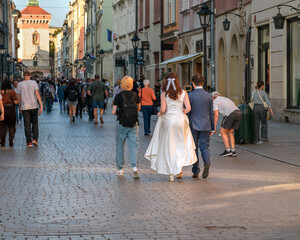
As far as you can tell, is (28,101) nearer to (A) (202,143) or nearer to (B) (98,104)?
(A) (202,143)

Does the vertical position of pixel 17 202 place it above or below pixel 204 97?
below

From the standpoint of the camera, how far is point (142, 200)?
8867 millimetres

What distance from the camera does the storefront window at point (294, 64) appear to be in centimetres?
2291

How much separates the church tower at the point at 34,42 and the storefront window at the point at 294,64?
503 ft

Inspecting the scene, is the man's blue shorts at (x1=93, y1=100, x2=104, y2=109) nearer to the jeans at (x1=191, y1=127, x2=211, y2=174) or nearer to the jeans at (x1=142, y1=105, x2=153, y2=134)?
the jeans at (x1=142, y1=105, x2=153, y2=134)

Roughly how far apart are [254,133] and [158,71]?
29.3 m

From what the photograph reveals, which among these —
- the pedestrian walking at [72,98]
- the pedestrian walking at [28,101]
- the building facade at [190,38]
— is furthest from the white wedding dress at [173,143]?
the building facade at [190,38]

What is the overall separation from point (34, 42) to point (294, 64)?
516ft

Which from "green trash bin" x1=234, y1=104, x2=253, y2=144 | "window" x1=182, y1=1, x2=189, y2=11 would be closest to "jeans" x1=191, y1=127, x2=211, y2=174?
"green trash bin" x1=234, y1=104, x2=253, y2=144

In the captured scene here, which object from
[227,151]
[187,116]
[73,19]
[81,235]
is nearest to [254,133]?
[227,151]

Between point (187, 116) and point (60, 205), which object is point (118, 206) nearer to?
point (60, 205)

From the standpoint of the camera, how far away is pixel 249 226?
7172mm

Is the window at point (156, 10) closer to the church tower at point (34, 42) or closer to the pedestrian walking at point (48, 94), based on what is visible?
the pedestrian walking at point (48, 94)

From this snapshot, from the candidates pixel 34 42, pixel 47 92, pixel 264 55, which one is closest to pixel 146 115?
pixel 264 55
